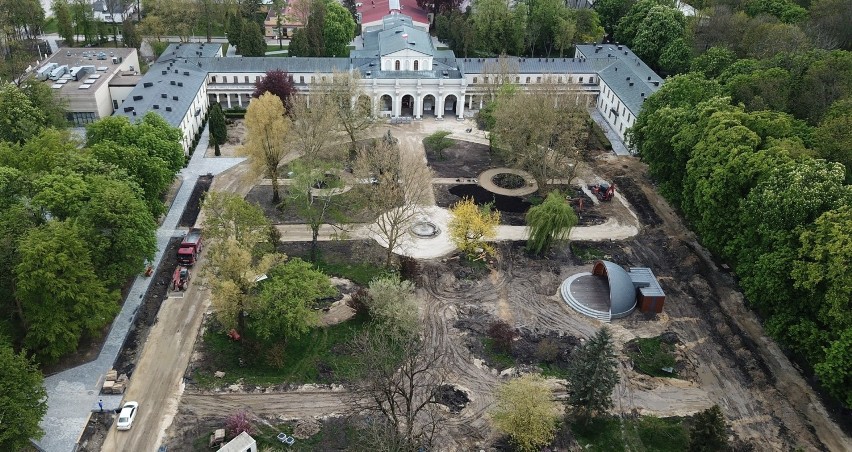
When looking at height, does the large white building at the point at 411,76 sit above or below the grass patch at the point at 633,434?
above

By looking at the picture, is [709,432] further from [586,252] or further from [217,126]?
[217,126]

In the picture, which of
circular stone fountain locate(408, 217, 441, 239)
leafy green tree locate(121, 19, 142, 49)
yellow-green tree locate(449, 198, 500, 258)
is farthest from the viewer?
leafy green tree locate(121, 19, 142, 49)

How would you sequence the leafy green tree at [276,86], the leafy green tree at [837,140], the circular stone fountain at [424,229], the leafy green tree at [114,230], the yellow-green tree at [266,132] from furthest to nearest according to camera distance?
the leafy green tree at [276,86] < the circular stone fountain at [424,229] < the yellow-green tree at [266,132] < the leafy green tree at [837,140] < the leafy green tree at [114,230]

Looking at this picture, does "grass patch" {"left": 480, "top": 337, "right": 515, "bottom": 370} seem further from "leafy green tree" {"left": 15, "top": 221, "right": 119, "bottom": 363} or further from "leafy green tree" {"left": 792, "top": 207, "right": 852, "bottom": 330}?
"leafy green tree" {"left": 15, "top": 221, "right": 119, "bottom": 363}

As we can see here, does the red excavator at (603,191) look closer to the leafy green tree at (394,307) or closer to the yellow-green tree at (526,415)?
the leafy green tree at (394,307)

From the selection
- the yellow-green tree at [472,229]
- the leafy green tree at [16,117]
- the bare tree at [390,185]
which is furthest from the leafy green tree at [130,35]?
the yellow-green tree at [472,229]

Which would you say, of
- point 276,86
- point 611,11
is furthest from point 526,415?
point 611,11

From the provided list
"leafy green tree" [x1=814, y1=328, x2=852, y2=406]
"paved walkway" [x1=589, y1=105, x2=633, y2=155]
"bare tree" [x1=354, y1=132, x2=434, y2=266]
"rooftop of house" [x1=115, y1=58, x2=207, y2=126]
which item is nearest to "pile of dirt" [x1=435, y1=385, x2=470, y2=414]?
"bare tree" [x1=354, y1=132, x2=434, y2=266]
